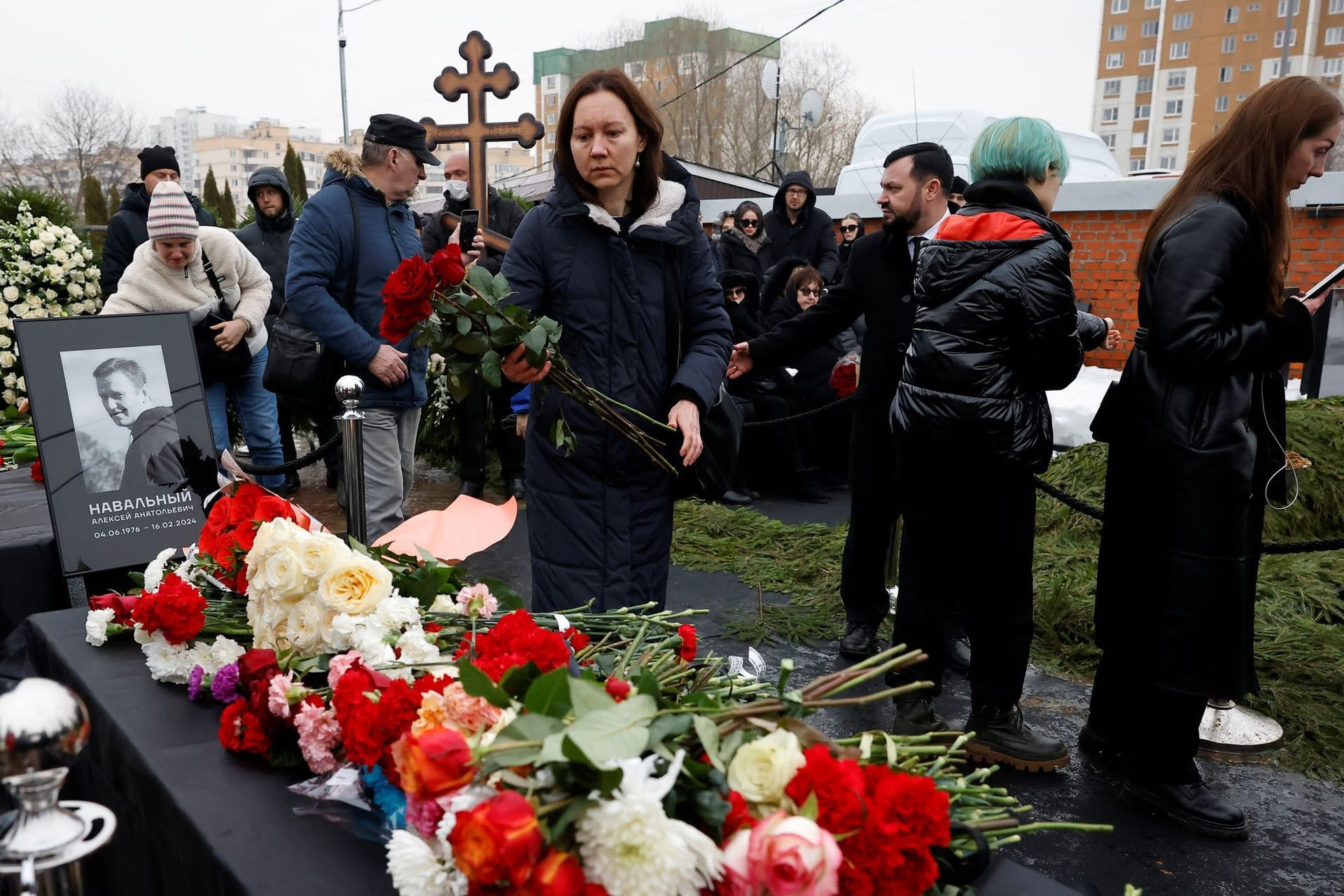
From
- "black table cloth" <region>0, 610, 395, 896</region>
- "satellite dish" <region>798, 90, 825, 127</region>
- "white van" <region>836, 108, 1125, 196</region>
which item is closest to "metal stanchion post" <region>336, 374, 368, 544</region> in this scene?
"black table cloth" <region>0, 610, 395, 896</region>

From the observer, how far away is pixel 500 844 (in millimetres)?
935

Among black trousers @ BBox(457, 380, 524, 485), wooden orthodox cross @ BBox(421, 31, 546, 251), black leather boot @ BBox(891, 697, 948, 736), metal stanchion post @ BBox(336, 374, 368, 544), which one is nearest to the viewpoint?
metal stanchion post @ BBox(336, 374, 368, 544)

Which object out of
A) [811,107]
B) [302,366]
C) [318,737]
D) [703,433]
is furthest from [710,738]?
[811,107]

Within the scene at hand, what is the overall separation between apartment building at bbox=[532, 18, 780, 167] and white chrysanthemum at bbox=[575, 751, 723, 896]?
43.5 meters

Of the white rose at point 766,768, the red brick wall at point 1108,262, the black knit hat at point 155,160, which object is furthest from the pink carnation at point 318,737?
the red brick wall at point 1108,262

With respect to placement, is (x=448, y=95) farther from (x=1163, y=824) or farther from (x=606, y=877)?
(x=606, y=877)

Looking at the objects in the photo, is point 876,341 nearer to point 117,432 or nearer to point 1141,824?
point 1141,824

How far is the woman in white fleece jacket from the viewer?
4695 mm

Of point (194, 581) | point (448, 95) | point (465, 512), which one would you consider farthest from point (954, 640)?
point (448, 95)

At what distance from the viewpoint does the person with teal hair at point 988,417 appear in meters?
2.76

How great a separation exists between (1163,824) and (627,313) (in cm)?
203

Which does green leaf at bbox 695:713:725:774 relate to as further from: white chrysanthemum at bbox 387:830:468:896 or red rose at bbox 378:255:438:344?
red rose at bbox 378:255:438:344

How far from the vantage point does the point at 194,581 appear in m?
2.04

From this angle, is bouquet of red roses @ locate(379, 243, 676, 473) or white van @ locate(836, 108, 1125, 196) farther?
white van @ locate(836, 108, 1125, 196)
